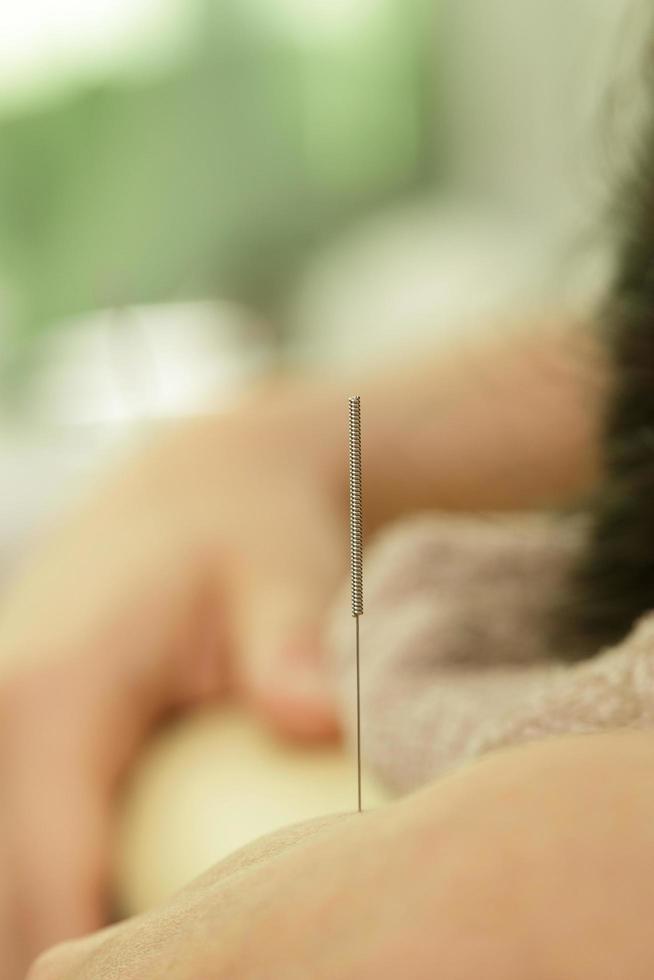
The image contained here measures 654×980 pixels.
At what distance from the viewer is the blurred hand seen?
39 cm

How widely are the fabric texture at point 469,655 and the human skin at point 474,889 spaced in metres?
0.05

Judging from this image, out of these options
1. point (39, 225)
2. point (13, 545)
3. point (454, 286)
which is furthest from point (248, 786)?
point (39, 225)

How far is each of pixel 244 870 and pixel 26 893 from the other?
201mm

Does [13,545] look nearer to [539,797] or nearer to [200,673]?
[200,673]

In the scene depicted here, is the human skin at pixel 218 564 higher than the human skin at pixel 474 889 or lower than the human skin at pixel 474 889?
higher

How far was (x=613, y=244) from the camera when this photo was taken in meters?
0.44

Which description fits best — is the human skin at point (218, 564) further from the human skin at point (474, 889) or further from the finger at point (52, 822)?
the human skin at point (474, 889)

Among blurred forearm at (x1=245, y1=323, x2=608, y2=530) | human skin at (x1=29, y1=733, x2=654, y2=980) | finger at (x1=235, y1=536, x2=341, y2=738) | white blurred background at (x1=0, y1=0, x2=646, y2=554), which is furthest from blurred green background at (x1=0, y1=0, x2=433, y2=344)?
human skin at (x1=29, y1=733, x2=654, y2=980)

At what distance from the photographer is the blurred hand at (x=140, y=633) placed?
0.39 m

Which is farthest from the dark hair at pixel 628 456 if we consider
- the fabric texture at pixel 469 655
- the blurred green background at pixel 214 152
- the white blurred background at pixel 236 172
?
the blurred green background at pixel 214 152

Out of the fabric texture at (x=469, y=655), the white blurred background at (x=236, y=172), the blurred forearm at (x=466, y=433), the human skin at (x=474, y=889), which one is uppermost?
the white blurred background at (x=236, y=172)

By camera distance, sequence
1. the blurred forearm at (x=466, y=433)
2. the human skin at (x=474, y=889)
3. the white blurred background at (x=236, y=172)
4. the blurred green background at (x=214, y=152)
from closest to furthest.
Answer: the human skin at (x=474, y=889), the blurred forearm at (x=466, y=433), the white blurred background at (x=236, y=172), the blurred green background at (x=214, y=152)

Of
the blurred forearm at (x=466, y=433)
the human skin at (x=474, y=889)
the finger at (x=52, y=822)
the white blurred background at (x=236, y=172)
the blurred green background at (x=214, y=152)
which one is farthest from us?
the blurred green background at (x=214, y=152)

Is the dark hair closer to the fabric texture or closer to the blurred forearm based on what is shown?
the fabric texture
